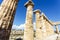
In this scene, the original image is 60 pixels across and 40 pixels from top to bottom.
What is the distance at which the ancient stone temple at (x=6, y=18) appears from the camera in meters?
2.05

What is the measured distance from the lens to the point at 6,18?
220 cm

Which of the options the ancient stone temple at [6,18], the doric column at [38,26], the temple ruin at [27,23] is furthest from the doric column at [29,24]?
the ancient stone temple at [6,18]

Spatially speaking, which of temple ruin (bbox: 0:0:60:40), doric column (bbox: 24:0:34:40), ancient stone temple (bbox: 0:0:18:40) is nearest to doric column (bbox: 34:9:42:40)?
temple ruin (bbox: 0:0:60:40)

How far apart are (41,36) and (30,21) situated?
338 centimetres

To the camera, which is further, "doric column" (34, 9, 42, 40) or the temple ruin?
"doric column" (34, 9, 42, 40)

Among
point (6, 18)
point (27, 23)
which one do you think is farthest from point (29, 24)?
point (6, 18)

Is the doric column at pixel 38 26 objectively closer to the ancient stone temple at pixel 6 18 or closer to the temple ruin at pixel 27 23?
the temple ruin at pixel 27 23

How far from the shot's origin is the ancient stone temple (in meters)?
2.05

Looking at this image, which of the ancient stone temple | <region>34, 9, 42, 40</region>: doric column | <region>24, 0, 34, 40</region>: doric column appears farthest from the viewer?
<region>34, 9, 42, 40</region>: doric column

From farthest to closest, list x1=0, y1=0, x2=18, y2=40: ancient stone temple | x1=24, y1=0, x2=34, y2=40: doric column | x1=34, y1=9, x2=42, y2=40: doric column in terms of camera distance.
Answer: x1=34, y1=9, x2=42, y2=40: doric column
x1=24, y1=0, x2=34, y2=40: doric column
x1=0, y1=0, x2=18, y2=40: ancient stone temple

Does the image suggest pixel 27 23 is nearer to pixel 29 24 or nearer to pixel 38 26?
pixel 29 24

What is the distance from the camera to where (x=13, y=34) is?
82.3ft

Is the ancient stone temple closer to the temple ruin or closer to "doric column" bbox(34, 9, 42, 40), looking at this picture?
the temple ruin

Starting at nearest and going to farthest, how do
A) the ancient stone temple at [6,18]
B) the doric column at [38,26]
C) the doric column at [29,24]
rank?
the ancient stone temple at [6,18]
the doric column at [29,24]
the doric column at [38,26]
